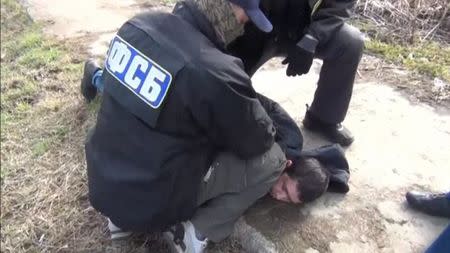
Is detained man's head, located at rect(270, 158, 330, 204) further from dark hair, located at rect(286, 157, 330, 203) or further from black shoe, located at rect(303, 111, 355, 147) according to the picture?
black shoe, located at rect(303, 111, 355, 147)

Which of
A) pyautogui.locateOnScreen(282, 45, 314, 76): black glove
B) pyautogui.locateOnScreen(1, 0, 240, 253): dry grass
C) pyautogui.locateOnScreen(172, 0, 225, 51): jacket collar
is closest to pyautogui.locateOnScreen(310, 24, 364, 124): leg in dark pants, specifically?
pyautogui.locateOnScreen(282, 45, 314, 76): black glove

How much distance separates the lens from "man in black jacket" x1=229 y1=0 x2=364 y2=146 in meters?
2.68

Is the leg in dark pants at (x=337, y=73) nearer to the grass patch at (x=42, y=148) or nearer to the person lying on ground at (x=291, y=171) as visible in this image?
the person lying on ground at (x=291, y=171)

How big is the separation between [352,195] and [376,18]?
2.38m

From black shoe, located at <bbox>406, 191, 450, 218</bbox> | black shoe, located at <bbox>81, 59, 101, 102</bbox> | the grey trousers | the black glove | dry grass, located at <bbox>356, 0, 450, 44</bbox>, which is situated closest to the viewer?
the grey trousers

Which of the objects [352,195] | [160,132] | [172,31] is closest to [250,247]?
[352,195]

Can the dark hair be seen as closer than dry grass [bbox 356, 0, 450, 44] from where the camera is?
Yes

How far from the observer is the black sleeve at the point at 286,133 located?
8.90 feet

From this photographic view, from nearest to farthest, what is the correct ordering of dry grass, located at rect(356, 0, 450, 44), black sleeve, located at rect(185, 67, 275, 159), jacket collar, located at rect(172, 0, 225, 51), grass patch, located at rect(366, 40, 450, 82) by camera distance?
black sleeve, located at rect(185, 67, 275, 159) → jacket collar, located at rect(172, 0, 225, 51) → grass patch, located at rect(366, 40, 450, 82) → dry grass, located at rect(356, 0, 450, 44)

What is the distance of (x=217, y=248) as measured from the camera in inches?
99.0

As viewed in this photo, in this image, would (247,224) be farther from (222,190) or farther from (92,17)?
(92,17)

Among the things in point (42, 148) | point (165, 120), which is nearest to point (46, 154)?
point (42, 148)

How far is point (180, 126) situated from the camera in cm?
208

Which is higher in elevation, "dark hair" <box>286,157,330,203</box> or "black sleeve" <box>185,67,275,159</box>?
"black sleeve" <box>185,67,275,159</box>
